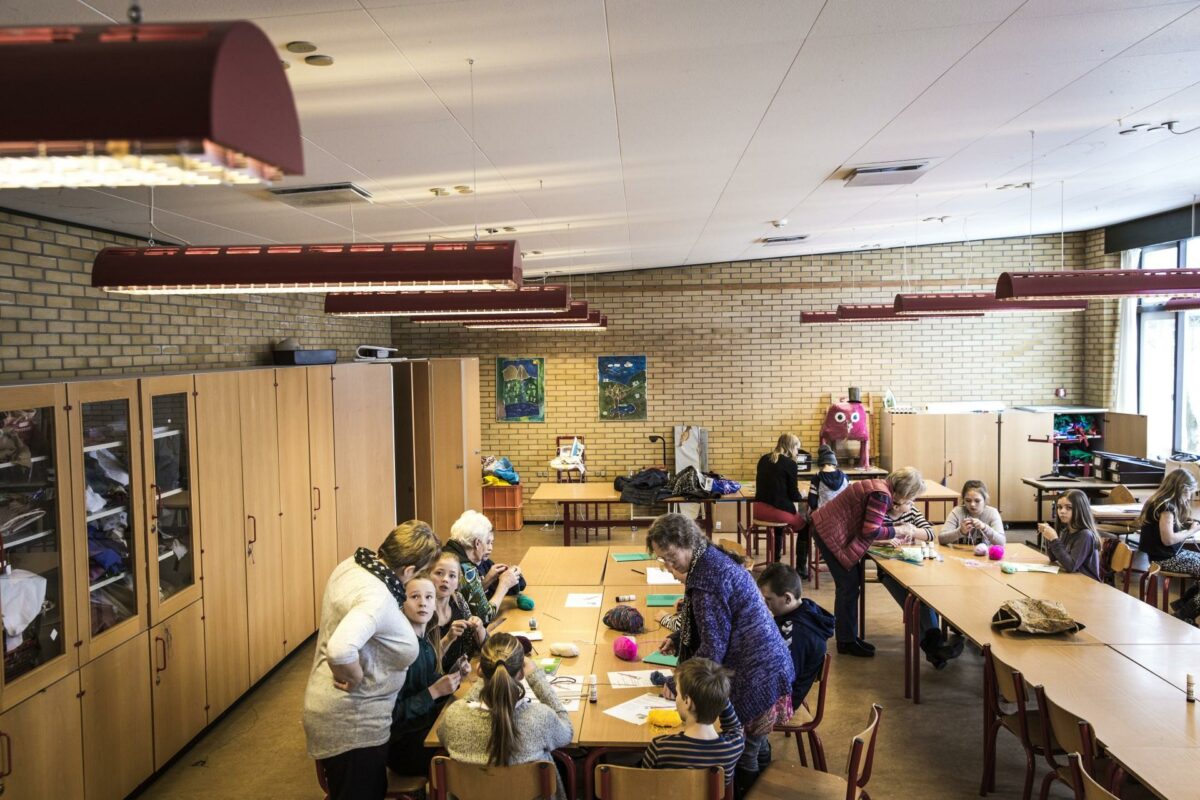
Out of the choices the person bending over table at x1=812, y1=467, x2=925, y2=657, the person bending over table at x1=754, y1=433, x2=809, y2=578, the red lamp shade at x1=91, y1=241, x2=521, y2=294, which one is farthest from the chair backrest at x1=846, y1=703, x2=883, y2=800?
the person bending over table at x1=754, y1=433, x2=809, y2=578

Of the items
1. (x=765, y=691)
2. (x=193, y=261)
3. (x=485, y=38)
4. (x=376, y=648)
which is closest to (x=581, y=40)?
(x=485, y=38)

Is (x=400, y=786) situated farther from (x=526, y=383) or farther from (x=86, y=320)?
(x=526, y=383)

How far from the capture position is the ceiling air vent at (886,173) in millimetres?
6188

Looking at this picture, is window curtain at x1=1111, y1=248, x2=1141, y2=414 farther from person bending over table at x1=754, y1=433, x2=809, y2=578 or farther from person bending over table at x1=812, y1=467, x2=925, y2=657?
person bending over table at x1=812, y1=467, x2=925, y2=657

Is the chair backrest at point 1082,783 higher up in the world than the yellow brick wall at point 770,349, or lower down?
lower down

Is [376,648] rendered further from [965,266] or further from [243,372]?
[965,266]

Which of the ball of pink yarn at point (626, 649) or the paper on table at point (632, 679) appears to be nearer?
the paper on table at point (632, 679)

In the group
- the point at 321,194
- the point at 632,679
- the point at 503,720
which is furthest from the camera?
the point at 321,194

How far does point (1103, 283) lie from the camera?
533 cm

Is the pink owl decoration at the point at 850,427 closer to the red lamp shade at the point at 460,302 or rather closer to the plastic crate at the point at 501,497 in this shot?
the plastic crate at the point at 501,497

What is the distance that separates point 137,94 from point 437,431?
33.9 ft

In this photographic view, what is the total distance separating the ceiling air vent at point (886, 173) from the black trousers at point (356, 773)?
495 centimetres

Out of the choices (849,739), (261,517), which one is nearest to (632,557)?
(849,739)

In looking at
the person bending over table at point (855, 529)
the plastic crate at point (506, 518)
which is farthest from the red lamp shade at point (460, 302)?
the plastic crate at point (506, 518)
